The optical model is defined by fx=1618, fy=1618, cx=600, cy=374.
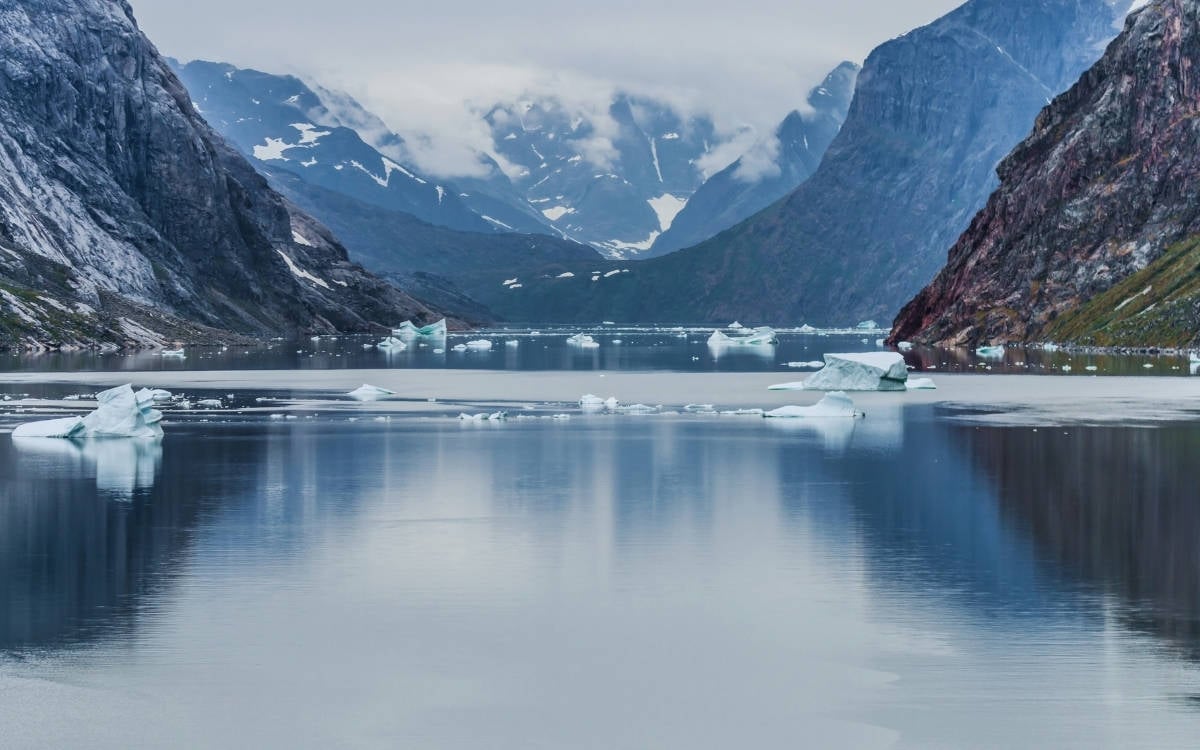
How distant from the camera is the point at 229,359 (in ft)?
640

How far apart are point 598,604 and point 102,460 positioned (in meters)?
38.2

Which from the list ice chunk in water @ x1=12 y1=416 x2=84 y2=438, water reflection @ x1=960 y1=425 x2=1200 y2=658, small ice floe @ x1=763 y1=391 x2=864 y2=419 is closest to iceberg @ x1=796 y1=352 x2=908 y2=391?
small ice floe @ x1=763 y1=391 x2=864 y2=419

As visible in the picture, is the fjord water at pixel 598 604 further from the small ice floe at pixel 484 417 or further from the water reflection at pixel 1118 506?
the small ice floe at pixel 484 417

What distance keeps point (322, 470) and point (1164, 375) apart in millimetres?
96615

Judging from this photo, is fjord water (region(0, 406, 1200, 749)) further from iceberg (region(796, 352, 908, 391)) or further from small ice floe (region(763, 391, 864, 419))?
iceberg (region(796, 352, 908, 391))

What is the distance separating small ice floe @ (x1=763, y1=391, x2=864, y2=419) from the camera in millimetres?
97312

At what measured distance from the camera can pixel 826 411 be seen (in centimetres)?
9806

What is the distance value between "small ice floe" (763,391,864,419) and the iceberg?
2336 cm

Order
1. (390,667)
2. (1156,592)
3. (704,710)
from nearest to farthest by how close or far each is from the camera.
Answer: (704,710) → (390,667) → (1156,592)

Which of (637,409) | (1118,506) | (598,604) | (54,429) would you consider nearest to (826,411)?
(637,409)

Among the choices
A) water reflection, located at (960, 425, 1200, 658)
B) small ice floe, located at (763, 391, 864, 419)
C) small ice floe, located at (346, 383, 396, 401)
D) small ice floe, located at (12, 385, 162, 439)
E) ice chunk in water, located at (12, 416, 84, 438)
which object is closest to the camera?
water reflection, located at (960, 425, 1200, 658)

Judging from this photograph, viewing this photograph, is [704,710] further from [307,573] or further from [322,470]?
[322,470]

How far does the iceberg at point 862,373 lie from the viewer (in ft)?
400

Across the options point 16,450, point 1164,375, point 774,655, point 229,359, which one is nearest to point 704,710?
point 774,655
